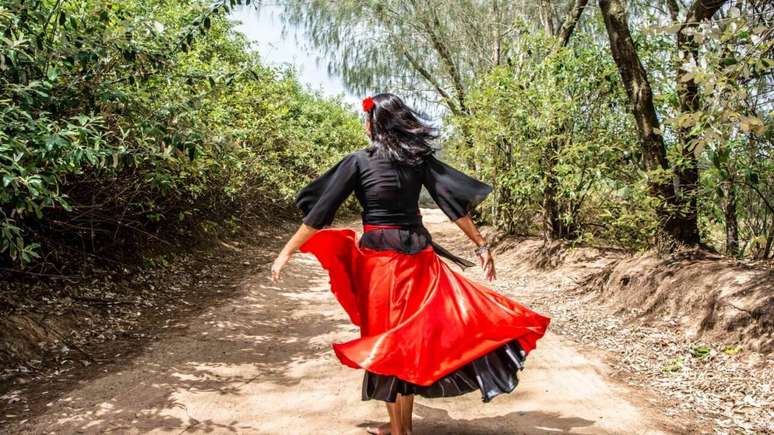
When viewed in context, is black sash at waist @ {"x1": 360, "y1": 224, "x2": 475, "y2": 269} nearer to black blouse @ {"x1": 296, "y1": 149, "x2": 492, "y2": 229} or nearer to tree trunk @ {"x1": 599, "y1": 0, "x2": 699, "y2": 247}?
black blouse @ {"x1": 296, "y1": 149, "x2": 492, "y2": 229}

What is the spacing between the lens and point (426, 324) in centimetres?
300

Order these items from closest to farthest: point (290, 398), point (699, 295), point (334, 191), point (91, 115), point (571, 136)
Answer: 1. point (334, 191)
2. point (91, 115)
3. point (290, 398)
4. point (699, 295)
5. point (571, 136)

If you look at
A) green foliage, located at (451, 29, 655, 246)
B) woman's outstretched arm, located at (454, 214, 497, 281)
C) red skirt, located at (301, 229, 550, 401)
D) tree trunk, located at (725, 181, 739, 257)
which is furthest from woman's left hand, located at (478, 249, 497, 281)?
tree trunk, located at (725, 181, 739, 257)

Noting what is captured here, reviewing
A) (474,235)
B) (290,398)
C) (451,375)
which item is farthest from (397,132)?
(290,398)

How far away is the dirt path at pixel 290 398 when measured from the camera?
3.69 m

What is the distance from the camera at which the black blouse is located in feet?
10.4

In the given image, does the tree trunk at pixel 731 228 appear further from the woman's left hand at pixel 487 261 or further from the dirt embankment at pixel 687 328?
the woman's left hand at pixel 487 261

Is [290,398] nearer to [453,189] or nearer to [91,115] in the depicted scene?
[453,189]

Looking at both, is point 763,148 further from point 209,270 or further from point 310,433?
point 209,270

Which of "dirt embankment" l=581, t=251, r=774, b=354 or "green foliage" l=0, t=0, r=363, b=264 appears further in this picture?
"dirt embankment" l=581, t=251, r=774, b=354

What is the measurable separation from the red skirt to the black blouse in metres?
A: 0.19

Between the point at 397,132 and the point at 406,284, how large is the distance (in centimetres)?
85

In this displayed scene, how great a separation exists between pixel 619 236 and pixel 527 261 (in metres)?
2.23

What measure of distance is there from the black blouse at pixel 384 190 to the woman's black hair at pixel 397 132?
0.23 feet
